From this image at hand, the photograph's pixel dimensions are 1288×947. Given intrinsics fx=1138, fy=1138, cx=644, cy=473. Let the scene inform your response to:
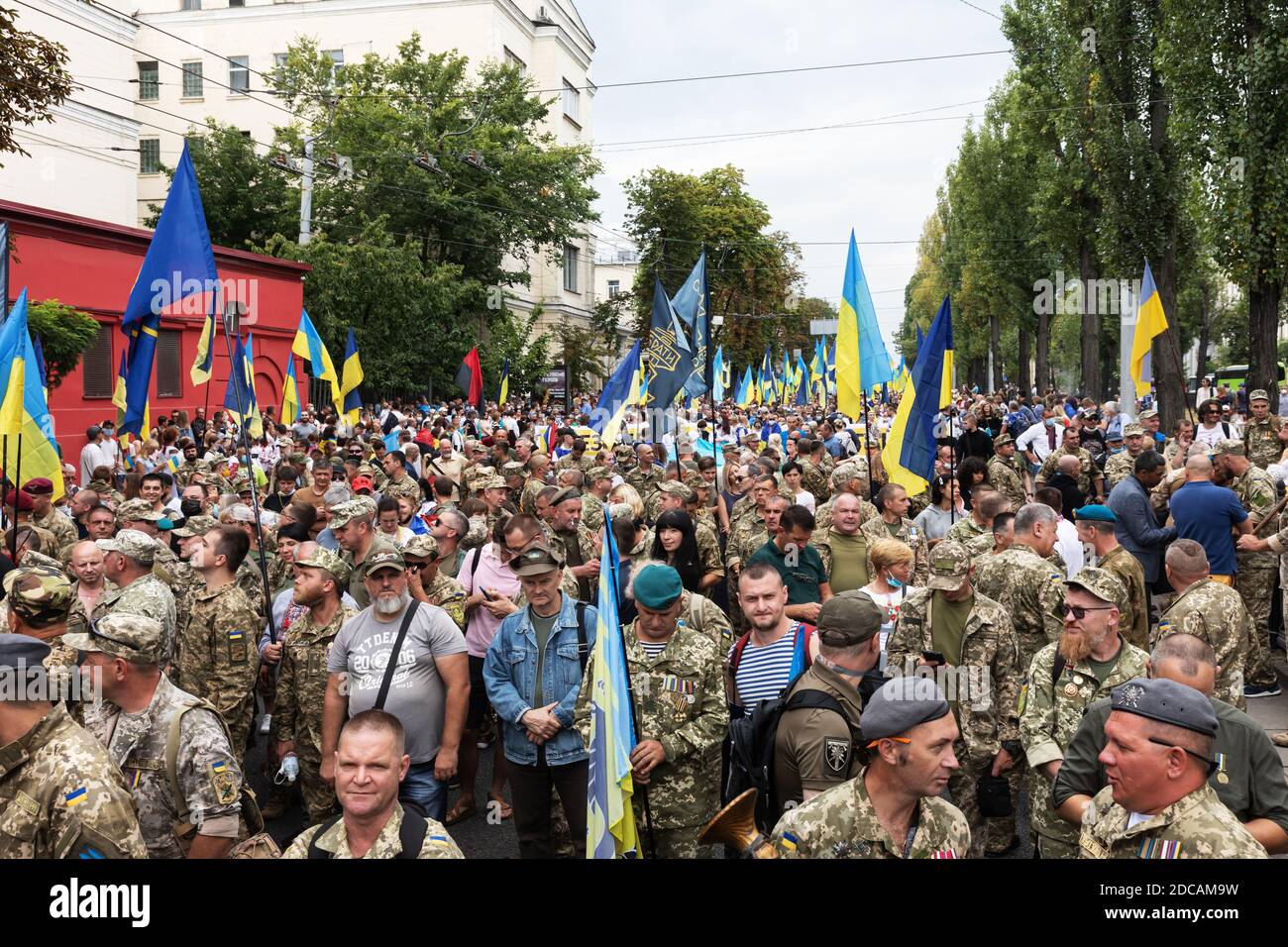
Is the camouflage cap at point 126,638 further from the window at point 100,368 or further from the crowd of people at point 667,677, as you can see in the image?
the window at point 100,368

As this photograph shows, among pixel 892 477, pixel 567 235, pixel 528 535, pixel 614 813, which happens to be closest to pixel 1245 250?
pixel 892 477

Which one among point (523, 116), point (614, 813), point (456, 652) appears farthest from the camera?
point (523, 116)

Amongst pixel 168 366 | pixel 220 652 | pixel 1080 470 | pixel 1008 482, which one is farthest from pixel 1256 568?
pixel 168 366

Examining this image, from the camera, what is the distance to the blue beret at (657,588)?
5.18m

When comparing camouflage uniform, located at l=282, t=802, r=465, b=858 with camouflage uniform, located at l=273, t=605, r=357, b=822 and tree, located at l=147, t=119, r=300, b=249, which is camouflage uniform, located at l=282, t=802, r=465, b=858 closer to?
camouflage uniform, located at l=273, t=605, r=357, b=822

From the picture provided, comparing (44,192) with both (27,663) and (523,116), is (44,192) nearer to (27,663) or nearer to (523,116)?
(523,116)

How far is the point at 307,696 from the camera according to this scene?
657 centimetres

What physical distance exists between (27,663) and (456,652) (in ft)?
7.47

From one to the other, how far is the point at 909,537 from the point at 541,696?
14.2ft

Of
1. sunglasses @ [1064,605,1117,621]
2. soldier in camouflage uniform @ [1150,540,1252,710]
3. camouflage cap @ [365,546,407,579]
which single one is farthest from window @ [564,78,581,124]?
sunglasses @ [1064,605,1117,621]

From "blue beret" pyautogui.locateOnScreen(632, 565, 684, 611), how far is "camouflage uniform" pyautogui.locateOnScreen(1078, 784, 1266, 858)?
211 centimetres

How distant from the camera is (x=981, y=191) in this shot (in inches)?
2126

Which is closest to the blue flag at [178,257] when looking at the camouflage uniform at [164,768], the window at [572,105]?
the camouflage uniform at [164,768]

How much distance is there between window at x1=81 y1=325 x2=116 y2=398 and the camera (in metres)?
26.7
